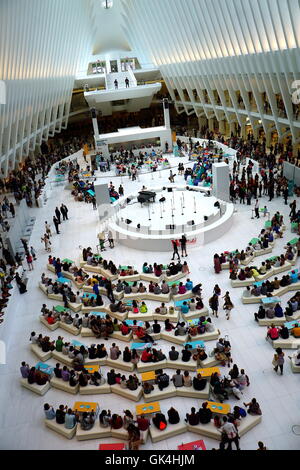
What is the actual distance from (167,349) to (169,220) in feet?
27.8

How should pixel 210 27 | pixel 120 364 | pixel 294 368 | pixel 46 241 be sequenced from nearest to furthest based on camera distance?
pixel 294 368 → pixel 120 364 → pixel 46 241 → pixel 210 27

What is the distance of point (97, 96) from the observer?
38.8m

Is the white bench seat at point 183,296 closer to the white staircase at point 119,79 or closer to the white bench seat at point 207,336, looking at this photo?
the white bench seat at point 207,336

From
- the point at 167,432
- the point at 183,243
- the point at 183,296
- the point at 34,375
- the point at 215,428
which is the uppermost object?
the point at 183,243

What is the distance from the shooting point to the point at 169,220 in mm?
19375

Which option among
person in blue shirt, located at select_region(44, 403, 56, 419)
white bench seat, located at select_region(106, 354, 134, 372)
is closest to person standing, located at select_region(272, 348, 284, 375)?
white bench seat, located at select_region(106, 354, 134, 372)

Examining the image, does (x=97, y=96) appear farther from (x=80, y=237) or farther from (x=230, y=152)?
(x=80, y=237)

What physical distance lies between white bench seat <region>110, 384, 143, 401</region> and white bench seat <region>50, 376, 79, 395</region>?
99cm

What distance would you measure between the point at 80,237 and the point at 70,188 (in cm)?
954

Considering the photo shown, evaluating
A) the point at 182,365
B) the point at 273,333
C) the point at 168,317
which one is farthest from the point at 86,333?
the point at 273,333

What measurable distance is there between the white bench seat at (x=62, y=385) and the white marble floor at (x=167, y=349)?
0.13 meters

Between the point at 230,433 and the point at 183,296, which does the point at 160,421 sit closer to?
the point at 230,433

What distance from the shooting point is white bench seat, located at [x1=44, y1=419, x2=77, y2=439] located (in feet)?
31.0

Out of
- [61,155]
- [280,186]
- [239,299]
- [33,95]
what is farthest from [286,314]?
[61,155]
